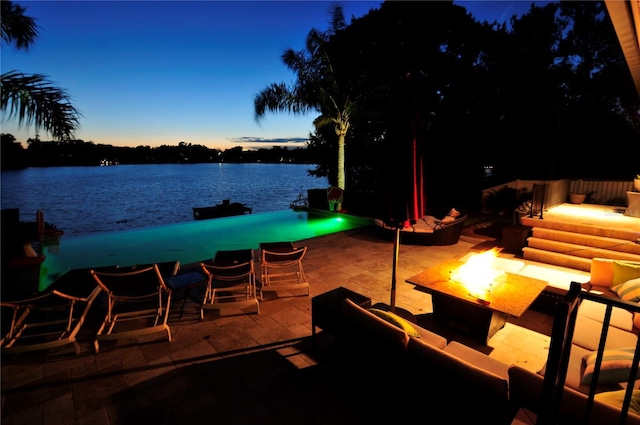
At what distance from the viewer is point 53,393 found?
3219mm

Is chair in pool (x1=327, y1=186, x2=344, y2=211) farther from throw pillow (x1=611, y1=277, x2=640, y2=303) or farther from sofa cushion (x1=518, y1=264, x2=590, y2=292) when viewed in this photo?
throw pillow (x1=611, y1=277, x2=640, y2=303)

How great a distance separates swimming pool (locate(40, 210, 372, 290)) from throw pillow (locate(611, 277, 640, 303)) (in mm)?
8313

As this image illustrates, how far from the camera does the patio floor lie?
9.62 ft

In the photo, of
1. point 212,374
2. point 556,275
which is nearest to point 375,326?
point 212,374

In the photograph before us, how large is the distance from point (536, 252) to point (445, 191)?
452 inches

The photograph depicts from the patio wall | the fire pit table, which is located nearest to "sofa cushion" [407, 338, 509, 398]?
the fire pit table

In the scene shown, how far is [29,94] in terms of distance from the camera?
202 inches

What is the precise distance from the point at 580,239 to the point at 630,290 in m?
3.50

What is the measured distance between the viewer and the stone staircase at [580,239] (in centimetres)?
625

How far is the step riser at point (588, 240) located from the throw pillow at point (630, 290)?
296 centimetres

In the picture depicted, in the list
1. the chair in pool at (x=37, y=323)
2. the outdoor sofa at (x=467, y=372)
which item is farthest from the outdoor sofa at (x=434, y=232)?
the chair in pool at (x=37, y=323)

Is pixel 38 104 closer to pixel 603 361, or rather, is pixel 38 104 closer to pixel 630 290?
pixel 603 361

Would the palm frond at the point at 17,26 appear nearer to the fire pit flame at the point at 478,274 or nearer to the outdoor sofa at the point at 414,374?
the outdoor sofa at the point at 414,374

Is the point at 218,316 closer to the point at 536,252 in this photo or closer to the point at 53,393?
the point at 53,393
